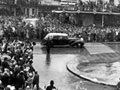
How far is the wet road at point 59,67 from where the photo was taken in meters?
22.0

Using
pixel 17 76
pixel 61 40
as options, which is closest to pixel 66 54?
pixel 61 40

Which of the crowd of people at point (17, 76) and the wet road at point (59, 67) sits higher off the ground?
the crowd of people at point (17, 76)

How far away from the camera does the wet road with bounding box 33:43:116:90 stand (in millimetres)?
22031

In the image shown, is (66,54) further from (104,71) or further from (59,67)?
(104,71)

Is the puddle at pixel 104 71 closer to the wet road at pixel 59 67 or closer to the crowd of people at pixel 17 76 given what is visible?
the wet road at pixel 59 67

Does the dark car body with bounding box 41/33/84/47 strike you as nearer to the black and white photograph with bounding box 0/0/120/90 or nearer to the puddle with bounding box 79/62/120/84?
the black and white photograph with bounding box 0/0/120/90

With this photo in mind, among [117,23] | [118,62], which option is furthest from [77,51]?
[117,23]

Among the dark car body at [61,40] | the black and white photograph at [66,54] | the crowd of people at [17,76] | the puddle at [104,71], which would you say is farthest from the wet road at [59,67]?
the crowd of people at [17,76]

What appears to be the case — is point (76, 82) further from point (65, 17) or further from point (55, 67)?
point (65, 17)

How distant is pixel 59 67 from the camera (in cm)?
2723

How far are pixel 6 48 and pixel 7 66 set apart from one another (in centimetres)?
736

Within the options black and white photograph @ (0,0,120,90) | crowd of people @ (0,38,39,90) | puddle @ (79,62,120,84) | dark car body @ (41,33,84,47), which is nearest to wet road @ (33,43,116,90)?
black and white photograph @ (0,0,120,90)

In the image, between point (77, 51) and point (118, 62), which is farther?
point (77, 51)

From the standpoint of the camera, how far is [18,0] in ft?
252
